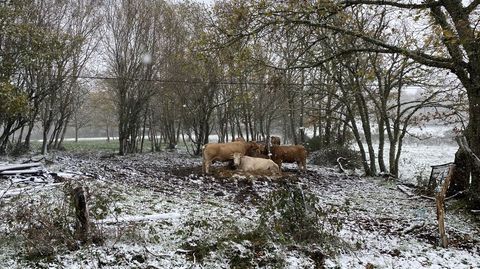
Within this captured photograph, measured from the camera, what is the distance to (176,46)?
23.6 meters

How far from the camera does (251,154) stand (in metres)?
15.2

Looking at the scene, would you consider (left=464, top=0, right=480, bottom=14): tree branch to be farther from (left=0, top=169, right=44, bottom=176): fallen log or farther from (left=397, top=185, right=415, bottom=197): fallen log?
(left=0, top=169, right=44, bottom=176): fallen log

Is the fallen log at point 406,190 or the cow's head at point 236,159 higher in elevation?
the cow's head at point 236,159

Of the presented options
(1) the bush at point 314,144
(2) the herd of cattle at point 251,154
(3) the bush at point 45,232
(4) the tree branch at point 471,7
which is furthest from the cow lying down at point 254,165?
(1) the bush at point 314,144

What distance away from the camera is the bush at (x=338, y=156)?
19.3m

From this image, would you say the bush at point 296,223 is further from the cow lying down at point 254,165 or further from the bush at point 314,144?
the bush at point 314,144

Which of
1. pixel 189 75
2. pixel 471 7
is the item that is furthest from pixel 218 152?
pixel 189 75

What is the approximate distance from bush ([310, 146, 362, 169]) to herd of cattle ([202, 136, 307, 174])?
450 centimetres

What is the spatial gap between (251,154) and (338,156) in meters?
6.58

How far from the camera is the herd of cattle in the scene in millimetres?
13109

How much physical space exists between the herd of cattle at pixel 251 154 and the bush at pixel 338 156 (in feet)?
14.8

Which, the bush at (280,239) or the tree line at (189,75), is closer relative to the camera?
the bush at (280,239)

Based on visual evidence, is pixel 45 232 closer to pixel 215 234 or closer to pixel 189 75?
pixel 215 234

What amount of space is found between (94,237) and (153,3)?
2013 cm
